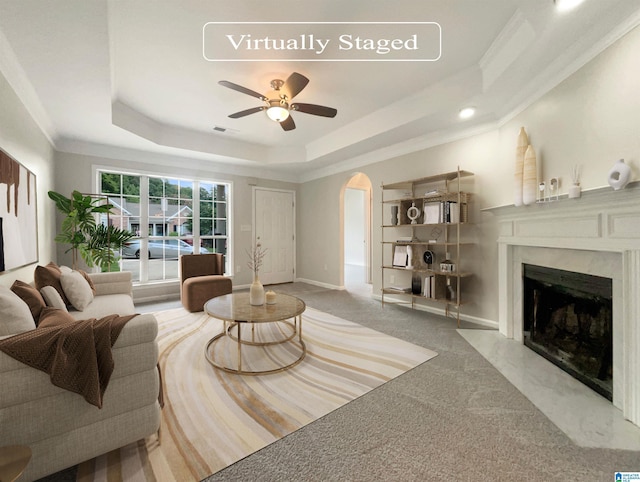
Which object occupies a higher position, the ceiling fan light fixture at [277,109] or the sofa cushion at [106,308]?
the ceiling fan light fixture at [277,109]

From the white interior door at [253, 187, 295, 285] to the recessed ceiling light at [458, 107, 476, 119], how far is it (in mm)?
4023

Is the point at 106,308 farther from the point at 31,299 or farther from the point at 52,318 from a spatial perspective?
the point at 52,318

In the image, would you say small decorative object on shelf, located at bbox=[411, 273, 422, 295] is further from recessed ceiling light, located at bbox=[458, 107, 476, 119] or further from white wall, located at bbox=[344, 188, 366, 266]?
white wall, located at bbox=[344, 188, 366, 266]

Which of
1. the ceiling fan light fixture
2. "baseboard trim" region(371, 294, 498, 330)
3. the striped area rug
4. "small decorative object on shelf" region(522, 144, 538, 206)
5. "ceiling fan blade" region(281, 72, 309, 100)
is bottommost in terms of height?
the striped area rug

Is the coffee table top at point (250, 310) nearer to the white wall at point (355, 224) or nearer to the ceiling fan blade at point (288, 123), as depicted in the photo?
the ceiling fan blade at point (288, 123)

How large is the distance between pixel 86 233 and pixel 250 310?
2946 millimetres

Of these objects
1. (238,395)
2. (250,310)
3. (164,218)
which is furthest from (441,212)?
(164,218)

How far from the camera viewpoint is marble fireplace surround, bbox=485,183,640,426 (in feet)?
5.54

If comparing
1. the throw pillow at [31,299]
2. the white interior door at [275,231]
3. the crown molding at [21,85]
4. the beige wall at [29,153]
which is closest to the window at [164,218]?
the white interior door at [275,231]

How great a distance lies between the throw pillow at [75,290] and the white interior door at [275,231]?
11.4ft

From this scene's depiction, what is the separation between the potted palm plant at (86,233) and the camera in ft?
11.8

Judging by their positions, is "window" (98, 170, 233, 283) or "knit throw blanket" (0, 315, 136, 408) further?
"window" (98, 170, 233, 283)

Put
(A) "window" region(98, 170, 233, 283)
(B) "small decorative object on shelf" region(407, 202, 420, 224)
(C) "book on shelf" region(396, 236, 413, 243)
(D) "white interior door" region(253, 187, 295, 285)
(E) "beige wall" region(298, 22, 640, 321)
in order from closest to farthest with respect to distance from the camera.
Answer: (E) "beige wall" region(298, 22, 640, 321)
(B) "small decorative object on shelf" region(407, 202, 420, 224)
(C) "book on shelf" region(396, 236, 413, 243)
(A) "window" region(98, 170, 233, 283)
(D) "white interior door" region(253, 187, 295, 285)

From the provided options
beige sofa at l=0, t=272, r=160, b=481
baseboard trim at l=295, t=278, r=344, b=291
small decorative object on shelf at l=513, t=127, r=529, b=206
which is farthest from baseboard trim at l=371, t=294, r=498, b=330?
beige sofa at l=0, t=272, r=160, b=481
